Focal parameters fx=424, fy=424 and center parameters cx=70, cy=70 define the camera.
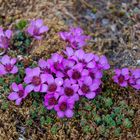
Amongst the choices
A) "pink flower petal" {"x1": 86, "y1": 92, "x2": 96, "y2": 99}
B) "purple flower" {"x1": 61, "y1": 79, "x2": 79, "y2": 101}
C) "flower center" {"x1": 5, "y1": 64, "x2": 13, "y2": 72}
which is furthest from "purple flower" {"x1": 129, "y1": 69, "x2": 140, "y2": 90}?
"flower center" {"x1": 5, "y1": 64, "x2": 13, "y2": 72}

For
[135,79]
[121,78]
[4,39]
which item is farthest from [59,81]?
[4,39]

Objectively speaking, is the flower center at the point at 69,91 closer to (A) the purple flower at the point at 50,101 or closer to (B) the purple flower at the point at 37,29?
(A) the purple flower at the point at 50,101

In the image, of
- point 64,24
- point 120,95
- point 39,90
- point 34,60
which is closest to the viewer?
point 39,90

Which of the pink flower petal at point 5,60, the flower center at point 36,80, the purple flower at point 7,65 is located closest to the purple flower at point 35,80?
the flower center at point 36,80

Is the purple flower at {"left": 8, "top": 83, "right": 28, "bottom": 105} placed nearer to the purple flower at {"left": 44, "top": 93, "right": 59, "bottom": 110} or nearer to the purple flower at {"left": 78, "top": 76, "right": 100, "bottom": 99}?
the purple flower at {"left": 44, "top": 93, "right": 59, "bottom": 110}

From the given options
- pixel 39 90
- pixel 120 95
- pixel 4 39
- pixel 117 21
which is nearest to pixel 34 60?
pixel 4 39

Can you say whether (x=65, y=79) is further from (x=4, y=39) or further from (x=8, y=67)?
(x=4, y=39)

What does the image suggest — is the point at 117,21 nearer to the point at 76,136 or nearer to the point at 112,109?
the point at 112,109
